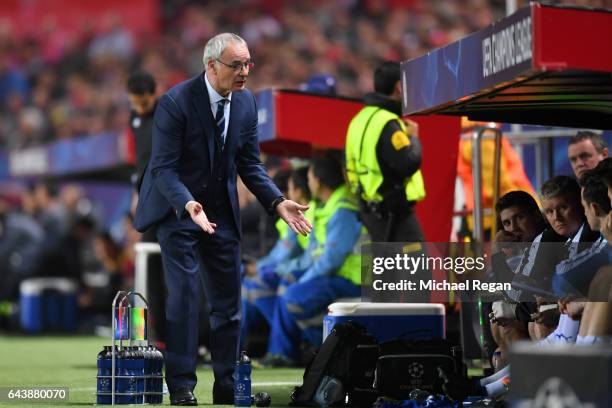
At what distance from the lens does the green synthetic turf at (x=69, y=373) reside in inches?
303

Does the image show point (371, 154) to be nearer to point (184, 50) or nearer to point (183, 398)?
point (183, 398)

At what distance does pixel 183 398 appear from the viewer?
22.7 feet

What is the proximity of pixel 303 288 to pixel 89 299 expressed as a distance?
9486 millimetres

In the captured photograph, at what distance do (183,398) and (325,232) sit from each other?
3.41 m

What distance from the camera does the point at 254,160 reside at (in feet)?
24.3

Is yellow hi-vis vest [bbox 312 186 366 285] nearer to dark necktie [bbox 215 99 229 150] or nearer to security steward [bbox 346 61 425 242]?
security steward [bbox 346 61 425 242]

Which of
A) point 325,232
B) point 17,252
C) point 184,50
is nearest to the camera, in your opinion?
point 325,232

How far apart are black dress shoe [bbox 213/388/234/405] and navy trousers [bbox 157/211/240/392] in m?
0.02

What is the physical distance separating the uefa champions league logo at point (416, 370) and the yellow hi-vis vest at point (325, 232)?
2924mm

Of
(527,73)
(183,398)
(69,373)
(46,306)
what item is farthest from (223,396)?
(46,306)

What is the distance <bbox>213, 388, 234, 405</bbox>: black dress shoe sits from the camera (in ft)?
23.4

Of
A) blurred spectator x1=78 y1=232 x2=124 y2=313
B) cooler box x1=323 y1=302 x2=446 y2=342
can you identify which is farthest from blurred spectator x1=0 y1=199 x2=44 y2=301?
cooler box x1=323 y1=302 x2=446 y2=342

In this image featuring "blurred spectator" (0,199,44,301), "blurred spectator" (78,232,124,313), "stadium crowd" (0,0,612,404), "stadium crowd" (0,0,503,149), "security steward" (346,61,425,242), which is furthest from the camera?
"stadium crowd" (0,0,503,149)

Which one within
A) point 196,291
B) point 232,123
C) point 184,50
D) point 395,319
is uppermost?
point 184,50
